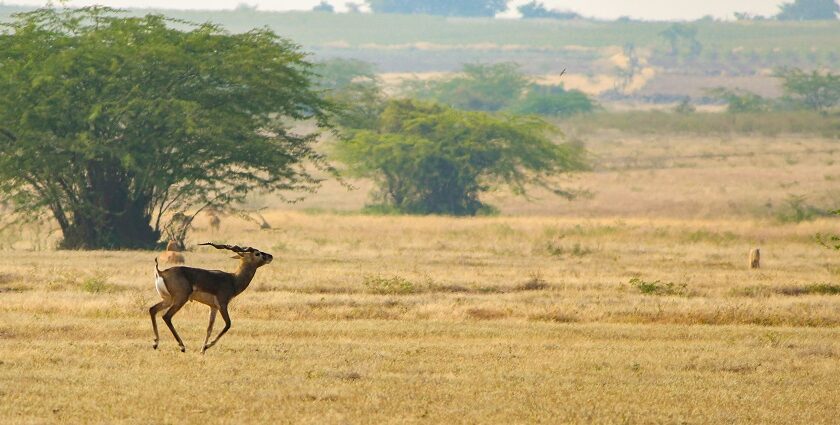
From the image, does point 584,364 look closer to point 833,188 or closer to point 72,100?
point 72,100

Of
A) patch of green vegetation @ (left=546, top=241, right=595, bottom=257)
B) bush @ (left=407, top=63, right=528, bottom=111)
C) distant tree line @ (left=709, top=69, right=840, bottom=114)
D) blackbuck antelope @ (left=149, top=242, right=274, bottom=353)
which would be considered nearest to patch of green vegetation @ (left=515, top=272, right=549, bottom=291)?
patch of green vegetation @ (left=546, top=241, right=595, bottom=257)

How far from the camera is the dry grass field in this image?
13.8 metres

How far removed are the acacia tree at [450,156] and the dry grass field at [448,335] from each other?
12.0 m

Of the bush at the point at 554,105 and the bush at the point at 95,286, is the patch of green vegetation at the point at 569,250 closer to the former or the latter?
the bush at the point at 95,286

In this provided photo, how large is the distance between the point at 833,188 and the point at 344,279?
1417 inches

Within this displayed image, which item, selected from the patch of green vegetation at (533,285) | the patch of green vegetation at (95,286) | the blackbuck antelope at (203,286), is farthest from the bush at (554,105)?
the blackbuck antelope at (203,286)

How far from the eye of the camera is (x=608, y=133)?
91125 millimetres

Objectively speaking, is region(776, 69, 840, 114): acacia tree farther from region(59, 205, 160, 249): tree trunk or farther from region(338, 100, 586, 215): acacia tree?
region(59, 205, 160, 249): tree trunk

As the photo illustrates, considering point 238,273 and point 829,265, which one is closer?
point 238,273

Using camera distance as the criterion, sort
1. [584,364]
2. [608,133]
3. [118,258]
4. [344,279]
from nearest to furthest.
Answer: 1. [584,364]
2. [344,279]
3. [118,258]
4. [608,133]

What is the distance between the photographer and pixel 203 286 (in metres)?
16.4

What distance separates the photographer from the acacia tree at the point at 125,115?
106 feet

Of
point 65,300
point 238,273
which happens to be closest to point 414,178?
point 65,300

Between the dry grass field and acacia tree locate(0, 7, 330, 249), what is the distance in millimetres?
2531
